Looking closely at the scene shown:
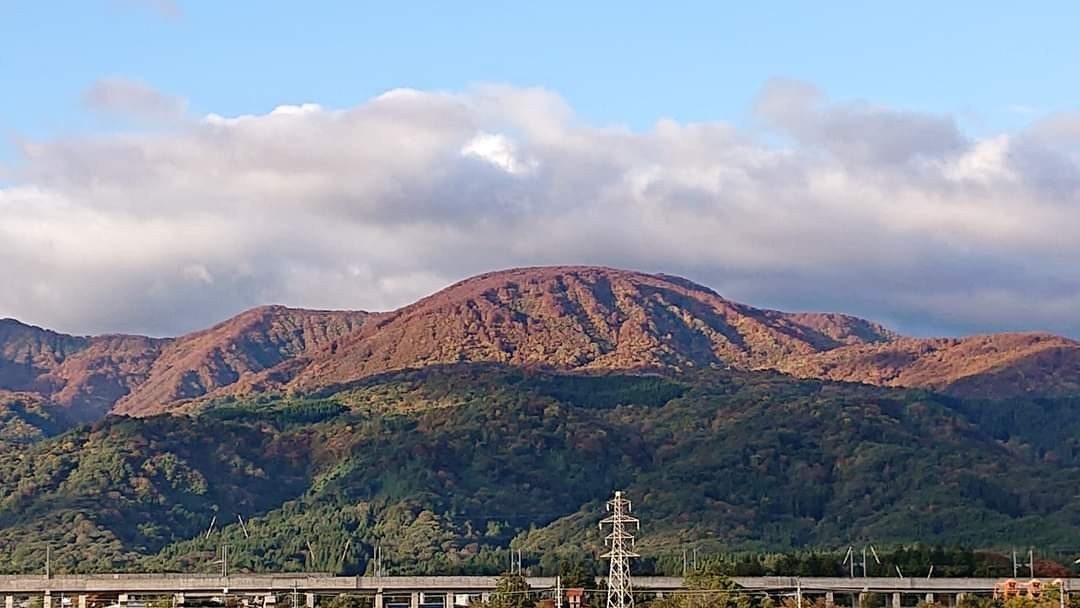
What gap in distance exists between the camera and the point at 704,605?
652 feet

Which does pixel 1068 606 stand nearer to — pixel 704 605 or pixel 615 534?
pixel 704 605

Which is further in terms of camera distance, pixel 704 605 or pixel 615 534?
pixel 704 605

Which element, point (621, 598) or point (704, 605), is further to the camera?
point (704, 605)

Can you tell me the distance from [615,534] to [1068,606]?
85.8m

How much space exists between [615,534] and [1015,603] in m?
88.8

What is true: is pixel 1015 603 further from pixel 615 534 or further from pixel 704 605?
pixel 615 534

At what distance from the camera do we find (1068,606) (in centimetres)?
18962

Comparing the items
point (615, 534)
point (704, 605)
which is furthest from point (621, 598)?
point (704, 605)

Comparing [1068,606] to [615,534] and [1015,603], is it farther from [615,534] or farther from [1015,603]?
[615,534]

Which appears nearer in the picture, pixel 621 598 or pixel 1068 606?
pixel 621 598

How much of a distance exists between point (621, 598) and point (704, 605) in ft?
281

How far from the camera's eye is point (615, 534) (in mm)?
118562

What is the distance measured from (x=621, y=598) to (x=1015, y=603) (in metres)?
91.5

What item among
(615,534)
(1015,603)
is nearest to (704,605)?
(1015,603)
